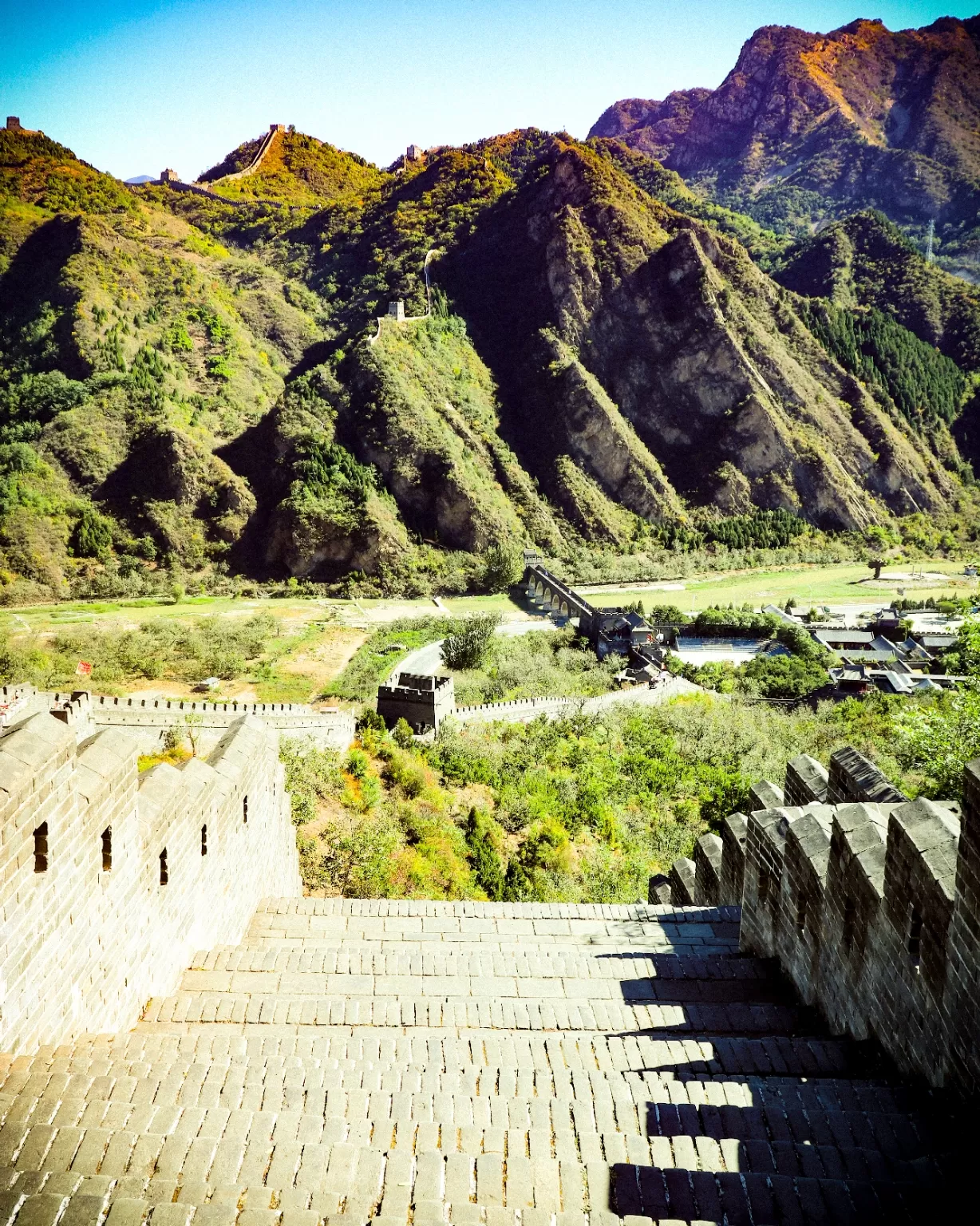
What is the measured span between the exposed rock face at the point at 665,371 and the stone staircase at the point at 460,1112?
8240cm

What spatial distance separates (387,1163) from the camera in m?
3.70

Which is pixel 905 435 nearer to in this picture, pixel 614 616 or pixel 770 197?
pixel 614 616

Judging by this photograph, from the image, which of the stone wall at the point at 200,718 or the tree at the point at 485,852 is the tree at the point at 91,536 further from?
the tree at the point at 485,852

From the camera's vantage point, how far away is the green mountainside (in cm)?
7100

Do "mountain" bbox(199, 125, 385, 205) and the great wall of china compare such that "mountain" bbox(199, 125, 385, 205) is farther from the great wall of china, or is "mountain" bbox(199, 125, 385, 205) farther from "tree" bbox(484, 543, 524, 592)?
the great wall of china

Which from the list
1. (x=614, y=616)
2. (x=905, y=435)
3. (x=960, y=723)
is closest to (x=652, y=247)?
(x=905, y=435)

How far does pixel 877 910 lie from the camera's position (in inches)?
228

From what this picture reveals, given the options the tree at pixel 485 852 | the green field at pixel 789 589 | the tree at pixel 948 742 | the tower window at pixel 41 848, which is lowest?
the green field at pixel 789 589

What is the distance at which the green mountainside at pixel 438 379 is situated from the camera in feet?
233

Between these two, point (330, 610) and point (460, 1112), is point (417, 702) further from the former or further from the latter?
point (330, 610)

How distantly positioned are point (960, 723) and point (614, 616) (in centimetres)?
3774

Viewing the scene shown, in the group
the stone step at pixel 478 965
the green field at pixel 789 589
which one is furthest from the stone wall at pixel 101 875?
the green field at pixel 789 589

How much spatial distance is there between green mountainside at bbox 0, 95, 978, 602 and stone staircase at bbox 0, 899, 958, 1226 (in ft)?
193

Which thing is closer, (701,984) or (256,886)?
(701,984)
